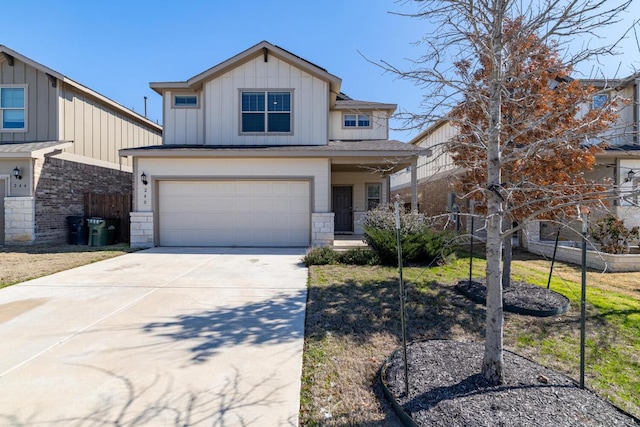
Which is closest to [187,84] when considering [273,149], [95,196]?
[273,149]

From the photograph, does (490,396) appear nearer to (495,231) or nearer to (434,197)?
(495,231)

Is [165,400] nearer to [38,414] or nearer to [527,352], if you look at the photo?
[38,414]

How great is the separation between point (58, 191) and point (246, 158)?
7.02m

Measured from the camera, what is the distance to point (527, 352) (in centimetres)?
343

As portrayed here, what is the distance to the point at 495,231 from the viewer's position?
2.75 meters

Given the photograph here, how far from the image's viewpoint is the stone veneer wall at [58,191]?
1073 centimetres

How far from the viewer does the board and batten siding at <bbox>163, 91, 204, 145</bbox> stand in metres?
11.8

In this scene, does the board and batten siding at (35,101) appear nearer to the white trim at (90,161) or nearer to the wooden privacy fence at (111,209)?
the white trim at (90,161)

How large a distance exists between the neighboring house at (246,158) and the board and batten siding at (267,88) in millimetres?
36

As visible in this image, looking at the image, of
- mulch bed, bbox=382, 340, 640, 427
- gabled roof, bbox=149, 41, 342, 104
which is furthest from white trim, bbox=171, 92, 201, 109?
mulch bed, bbox=382, 340, 640, 427

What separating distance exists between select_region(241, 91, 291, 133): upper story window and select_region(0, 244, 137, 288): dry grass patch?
5769 millimetres

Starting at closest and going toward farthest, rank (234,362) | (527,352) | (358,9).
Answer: (234,362), (527,352), (358,9)

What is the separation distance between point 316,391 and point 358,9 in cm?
497

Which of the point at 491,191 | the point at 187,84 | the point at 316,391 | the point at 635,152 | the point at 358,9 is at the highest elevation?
the point at 187,84
